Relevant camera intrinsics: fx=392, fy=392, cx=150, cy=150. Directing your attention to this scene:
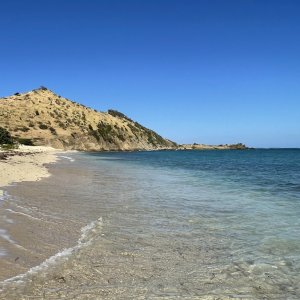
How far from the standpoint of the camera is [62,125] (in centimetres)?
13800

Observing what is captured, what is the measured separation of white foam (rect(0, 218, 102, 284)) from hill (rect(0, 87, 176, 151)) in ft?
337

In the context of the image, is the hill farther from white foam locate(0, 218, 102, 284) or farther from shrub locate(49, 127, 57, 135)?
white foam locate(0, 218, 102, 284)

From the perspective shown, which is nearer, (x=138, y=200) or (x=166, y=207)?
(x=166, y=207)

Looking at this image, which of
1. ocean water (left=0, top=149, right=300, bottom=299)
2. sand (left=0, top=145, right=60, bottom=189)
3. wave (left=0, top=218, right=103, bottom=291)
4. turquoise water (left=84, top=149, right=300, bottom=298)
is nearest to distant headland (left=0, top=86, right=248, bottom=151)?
sand (left=0, top=145, right=60, bottom=189)

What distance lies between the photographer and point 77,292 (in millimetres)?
6059

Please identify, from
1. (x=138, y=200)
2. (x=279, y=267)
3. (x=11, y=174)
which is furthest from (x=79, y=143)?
(x=279, y=267)

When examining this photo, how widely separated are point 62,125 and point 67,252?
438 ft

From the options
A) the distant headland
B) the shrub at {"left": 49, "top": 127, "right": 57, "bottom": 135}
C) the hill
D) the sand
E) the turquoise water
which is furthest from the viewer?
the shrub at {"left": 49, "top": 127, "right": 57, "bottom": 135}

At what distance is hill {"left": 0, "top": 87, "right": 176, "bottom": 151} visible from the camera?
128 m

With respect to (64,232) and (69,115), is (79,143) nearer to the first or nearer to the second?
(69,115)

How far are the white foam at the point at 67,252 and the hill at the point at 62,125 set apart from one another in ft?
337

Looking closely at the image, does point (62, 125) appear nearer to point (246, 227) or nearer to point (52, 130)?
point (52, 130)

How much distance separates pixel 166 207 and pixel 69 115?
137m

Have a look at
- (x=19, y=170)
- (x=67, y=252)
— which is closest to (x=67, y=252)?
(x=67, y=252)
